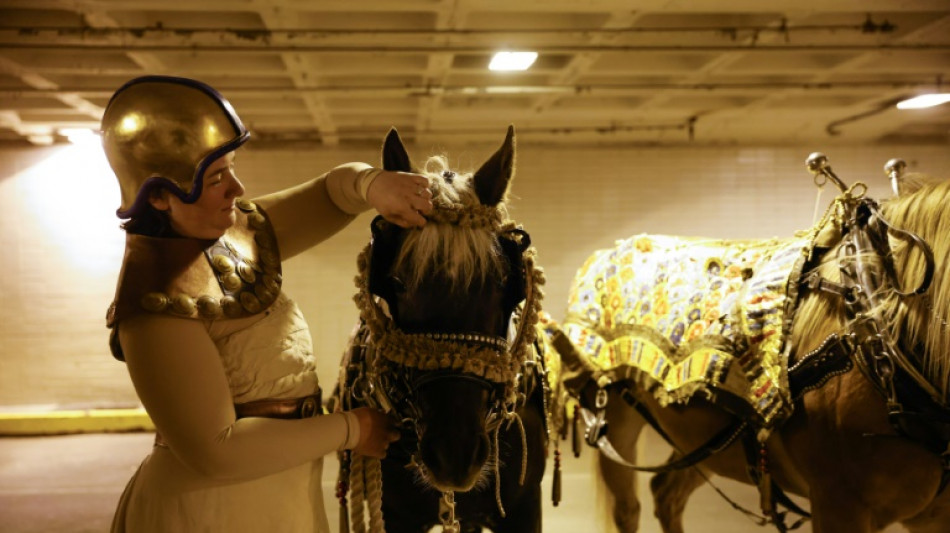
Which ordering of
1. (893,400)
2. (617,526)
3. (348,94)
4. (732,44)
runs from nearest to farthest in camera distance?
(893,400)
(617,526)
(732,44)
(348,94)

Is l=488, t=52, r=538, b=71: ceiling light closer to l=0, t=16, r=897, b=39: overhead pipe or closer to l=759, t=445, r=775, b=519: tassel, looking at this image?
l=0, t=16, r=897, b=39: overhead pipe

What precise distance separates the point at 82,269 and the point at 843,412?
6654 millimetres

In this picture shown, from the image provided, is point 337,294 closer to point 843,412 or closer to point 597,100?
point 597,100

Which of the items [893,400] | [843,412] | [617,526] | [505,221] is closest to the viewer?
[505,221]

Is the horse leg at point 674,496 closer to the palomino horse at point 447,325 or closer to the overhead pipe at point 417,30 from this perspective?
the palomino horse at point 447,325

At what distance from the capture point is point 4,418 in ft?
20.2

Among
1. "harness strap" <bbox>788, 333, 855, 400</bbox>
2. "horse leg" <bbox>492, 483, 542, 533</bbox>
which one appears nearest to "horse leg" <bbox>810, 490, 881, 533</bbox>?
"harness strap" <bbox>788, 333, 855, 400</bbox>

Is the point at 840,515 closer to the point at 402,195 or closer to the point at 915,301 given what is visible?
the point at 915,301

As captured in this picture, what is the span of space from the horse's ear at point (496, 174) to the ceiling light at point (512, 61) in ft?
9.84

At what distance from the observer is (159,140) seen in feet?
3.53

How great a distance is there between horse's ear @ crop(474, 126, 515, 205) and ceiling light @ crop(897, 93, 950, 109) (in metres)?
5.15

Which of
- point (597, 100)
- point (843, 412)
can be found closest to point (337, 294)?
point (597, 100)

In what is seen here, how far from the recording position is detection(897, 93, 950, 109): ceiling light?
5352 millimetres

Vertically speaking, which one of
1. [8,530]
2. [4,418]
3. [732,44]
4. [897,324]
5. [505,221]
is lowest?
[8,530]
